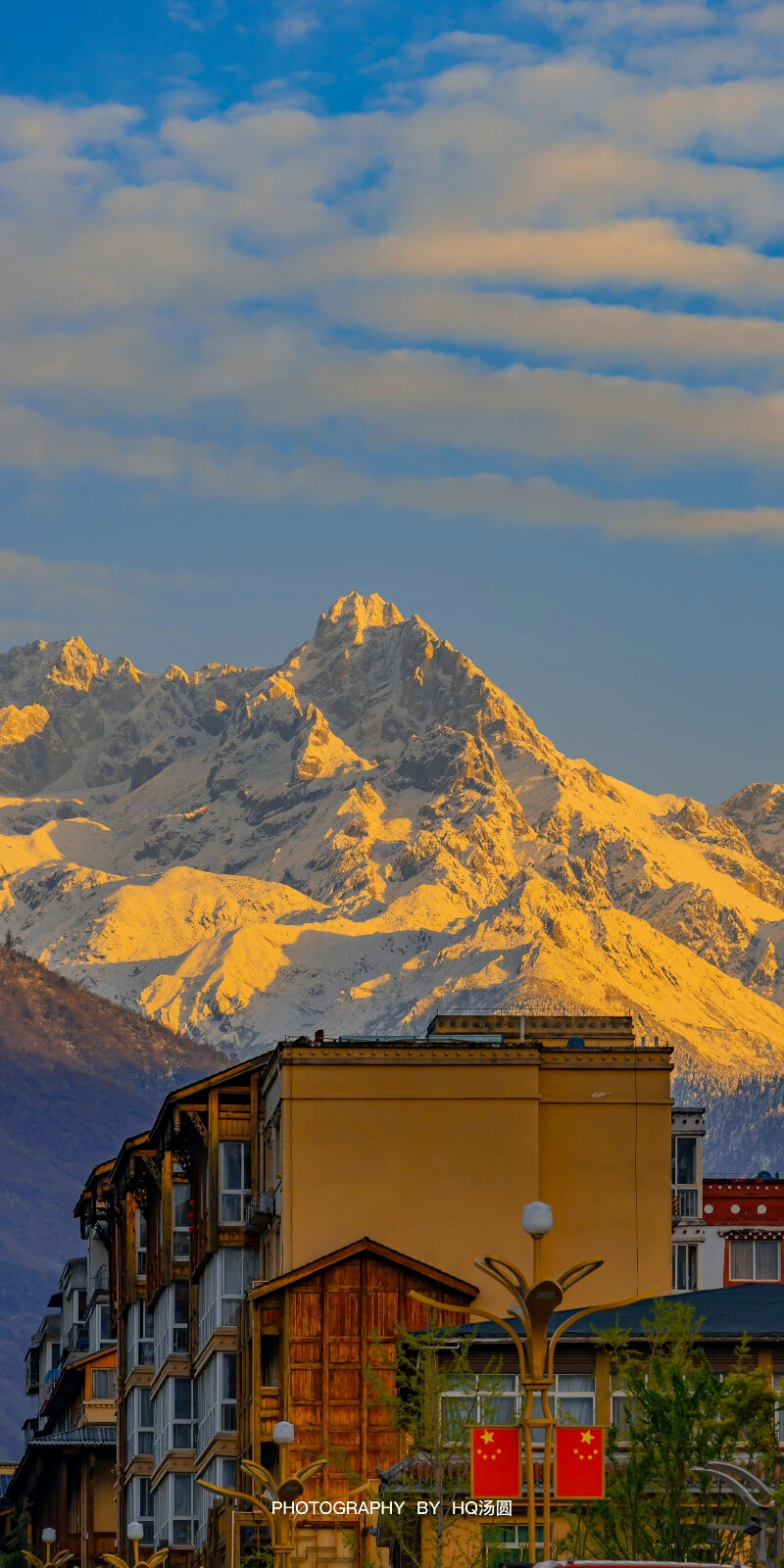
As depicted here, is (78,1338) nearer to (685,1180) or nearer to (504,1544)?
(685,1180)

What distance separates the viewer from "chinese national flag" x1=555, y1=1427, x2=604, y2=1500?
41250 mm

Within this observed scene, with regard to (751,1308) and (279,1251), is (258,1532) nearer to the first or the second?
(279,1251)

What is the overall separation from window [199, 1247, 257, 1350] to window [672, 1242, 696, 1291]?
15.0 m

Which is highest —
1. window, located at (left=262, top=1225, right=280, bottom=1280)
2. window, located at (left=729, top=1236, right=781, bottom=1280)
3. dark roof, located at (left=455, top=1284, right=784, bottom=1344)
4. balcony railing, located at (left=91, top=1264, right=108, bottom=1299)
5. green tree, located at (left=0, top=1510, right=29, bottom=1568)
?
balcony railing, located at (left=91, top=1264, right=108, bottom=1299)

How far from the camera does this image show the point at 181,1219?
90.7 m

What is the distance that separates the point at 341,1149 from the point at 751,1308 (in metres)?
12.9

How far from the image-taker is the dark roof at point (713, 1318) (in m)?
64.0

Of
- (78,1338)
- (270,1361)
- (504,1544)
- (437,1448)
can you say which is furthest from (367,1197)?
(78,1338)

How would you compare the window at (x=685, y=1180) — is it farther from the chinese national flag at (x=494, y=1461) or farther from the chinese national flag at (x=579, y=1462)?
the chinese national flag at (x=494, y=1461)

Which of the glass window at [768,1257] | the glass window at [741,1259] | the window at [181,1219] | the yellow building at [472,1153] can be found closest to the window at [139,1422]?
the window at [181,1219]

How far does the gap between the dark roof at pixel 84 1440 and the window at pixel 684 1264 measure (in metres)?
24.0

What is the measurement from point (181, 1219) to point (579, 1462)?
49.8m

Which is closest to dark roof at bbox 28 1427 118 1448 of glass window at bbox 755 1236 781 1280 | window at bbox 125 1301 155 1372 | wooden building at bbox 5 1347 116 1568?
wooden building at bbox 5 1347 116 1568

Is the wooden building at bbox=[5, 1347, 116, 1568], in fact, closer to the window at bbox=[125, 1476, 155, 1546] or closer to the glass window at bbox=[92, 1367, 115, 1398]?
the glass window at bbox=[92, 1367, 115, 1398]
